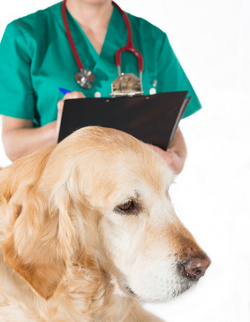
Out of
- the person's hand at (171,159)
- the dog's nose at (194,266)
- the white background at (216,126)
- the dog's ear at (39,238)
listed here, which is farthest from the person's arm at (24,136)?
the white background at (216,126)

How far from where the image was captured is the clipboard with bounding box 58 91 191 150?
1.04 m

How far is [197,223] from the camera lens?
220 cm

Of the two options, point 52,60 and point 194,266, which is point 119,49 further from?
point 194,266

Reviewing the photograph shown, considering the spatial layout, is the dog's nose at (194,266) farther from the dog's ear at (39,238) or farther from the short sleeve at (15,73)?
the short sleeve at (15,73)

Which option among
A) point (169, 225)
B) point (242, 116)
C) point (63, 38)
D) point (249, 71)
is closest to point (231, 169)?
point (242, 116)

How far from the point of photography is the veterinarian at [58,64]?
4.75ft

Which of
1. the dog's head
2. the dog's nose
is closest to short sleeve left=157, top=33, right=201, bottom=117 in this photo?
the dog's head

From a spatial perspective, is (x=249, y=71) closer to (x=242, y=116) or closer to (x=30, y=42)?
(x=242, y=116)

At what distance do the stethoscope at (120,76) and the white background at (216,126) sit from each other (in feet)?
2.11

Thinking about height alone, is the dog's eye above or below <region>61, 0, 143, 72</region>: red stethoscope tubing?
below

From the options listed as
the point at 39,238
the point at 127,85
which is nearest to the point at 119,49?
the point at 127,85

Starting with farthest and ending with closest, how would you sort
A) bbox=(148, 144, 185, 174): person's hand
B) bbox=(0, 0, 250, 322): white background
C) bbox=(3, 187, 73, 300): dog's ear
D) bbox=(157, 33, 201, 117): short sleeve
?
bbox=(0, 0, 250, 322): white background → bbox=(157, 33, 201, 117): short sleeve → bbox=(148, 144, 185, 174): person's hand → bbox=(3, 187, 73, 300): dog's ear

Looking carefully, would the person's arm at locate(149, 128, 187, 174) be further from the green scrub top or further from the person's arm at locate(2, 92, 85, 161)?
the person's arm at locate(2, 92, 85, 161)

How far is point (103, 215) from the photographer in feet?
2.94
